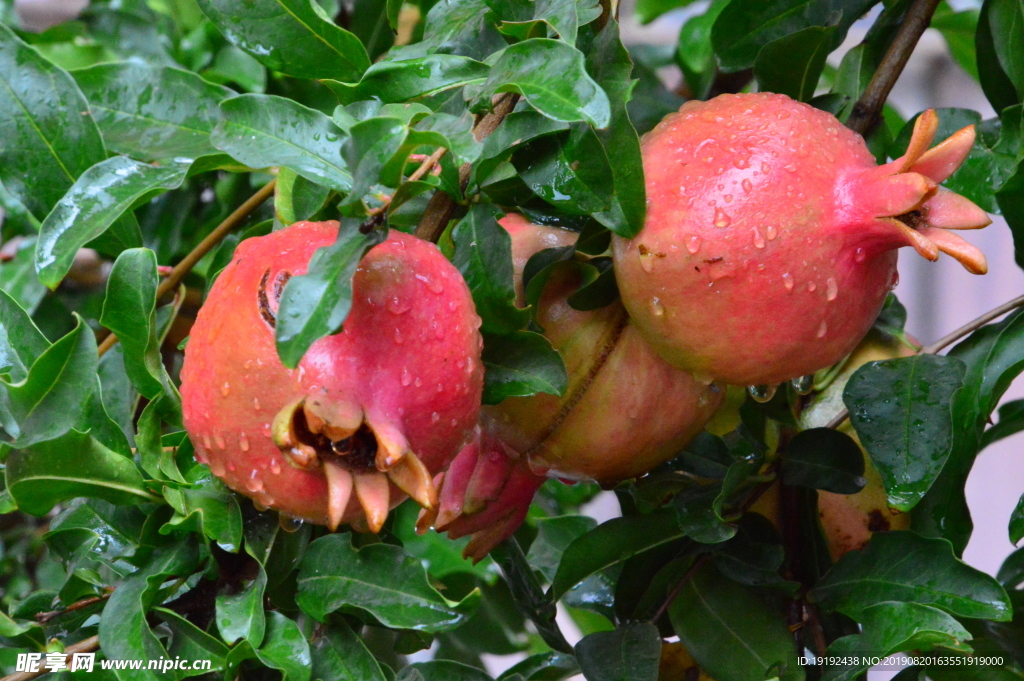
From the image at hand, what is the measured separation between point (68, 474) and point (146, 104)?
24 centimetres

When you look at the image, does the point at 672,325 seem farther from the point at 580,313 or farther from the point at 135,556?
the point at 135,556

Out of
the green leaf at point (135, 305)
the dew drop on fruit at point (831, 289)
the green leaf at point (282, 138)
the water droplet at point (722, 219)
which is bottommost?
the green leaf at point (135, 305)

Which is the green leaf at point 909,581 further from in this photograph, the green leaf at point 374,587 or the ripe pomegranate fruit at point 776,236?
the green leaf at point 374,587

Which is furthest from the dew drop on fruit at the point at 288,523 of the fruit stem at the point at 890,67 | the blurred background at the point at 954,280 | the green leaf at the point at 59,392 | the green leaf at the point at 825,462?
the blurred background at the point at 954,280

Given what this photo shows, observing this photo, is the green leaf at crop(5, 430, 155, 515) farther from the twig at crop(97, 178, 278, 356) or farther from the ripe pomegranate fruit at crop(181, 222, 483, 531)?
the twig at crop(97, 178, 278, 356)

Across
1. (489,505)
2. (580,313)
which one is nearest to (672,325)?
(580,313)

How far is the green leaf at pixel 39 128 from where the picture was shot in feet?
1.84

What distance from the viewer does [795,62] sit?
0.64m

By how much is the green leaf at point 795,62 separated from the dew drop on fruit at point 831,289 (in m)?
0.24

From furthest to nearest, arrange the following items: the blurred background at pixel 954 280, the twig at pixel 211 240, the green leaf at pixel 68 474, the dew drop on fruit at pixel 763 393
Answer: the blurred background at pixel 954 280, the twig at pixel 211 240, the dew drop on fruit at pixel 763 393, the green leaf at pixel 68 474

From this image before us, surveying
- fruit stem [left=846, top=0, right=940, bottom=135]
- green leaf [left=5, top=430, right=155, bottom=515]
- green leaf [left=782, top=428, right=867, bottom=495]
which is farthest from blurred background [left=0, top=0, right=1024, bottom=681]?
green leaf [left=5, top=430, right=155, bottom=515]

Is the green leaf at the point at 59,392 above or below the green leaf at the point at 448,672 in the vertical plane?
above

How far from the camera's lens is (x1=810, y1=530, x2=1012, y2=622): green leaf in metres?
0.55

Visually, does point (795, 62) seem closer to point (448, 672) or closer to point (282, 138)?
point (282, 138)
